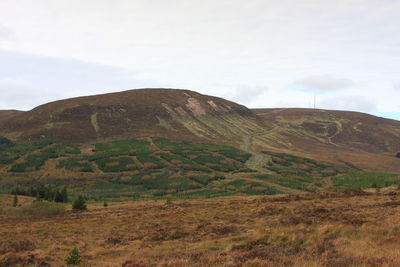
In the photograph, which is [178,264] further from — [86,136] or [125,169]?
[86,136]

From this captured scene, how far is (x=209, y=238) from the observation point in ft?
63.7

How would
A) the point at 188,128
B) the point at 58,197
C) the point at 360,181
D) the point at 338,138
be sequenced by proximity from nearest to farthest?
the point at 58,197, the point at 360,181, the point at 188,128, the point at 338,138

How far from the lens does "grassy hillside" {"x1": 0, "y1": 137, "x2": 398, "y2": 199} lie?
53.2 metres

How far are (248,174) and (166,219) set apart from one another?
1461 inches

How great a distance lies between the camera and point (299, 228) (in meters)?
18.4

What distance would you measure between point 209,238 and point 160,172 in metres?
42.8

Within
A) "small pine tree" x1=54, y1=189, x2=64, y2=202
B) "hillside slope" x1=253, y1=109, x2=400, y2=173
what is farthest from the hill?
"small pine tree" x1=54, y1=189, x2=64, y2=202

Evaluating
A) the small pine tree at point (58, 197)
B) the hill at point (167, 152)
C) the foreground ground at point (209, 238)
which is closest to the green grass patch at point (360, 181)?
the hill at point (167, 152)

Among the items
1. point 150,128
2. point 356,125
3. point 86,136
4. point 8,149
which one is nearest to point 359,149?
point 356,125

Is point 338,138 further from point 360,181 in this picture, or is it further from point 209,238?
point 209,238

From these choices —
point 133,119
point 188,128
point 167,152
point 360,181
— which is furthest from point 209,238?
point 133,119

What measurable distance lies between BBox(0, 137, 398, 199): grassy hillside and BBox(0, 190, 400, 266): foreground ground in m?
20.9

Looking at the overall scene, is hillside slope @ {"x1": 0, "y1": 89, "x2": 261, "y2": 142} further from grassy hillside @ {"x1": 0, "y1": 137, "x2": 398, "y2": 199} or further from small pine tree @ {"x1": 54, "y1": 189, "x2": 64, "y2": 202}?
small pine tree @ {"x1": 54, "y1": 189, "x2": 64, "y2": 202}

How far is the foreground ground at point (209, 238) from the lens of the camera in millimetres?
12764
